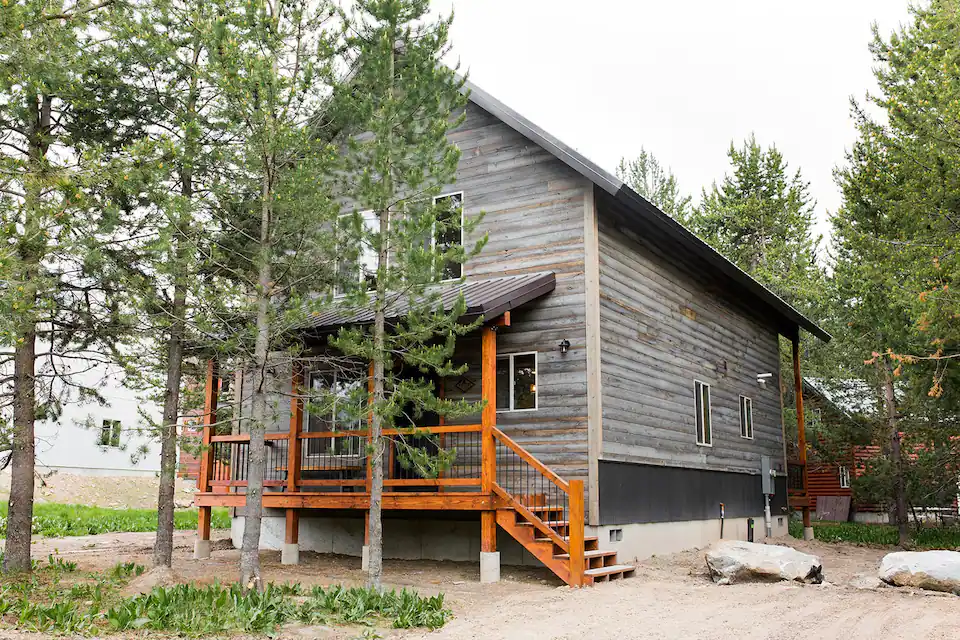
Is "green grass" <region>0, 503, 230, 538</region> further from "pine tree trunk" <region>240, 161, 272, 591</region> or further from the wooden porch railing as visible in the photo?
"pine tree trunk" <region>240, 161, 272, 591</region>

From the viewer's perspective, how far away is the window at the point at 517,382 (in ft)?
40.6

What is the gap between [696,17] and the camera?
2387 inches

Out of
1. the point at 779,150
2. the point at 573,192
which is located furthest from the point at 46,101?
the point at 779,150

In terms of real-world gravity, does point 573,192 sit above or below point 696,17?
below

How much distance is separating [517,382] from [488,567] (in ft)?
9.53

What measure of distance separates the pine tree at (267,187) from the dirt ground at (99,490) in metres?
15.6

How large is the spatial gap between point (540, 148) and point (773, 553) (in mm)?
6800

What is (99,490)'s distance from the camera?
25969mm

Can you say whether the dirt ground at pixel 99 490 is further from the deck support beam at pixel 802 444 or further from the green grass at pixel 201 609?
the deck support beam at pixel 802 444

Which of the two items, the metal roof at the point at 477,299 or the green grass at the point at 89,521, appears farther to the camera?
the green grass at the point at 89,521

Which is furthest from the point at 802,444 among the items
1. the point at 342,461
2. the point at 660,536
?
the point at 342,461

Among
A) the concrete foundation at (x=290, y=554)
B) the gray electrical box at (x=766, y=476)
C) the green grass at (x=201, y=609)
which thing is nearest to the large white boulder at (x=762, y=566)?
the green grass at (x=201, y=609)

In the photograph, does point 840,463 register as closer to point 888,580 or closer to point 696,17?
point 888,580

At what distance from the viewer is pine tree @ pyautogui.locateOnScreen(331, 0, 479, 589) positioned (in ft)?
31.2
